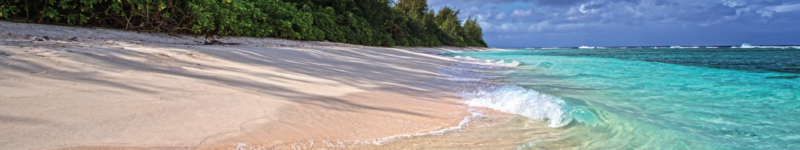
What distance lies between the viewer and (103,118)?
5.38 feet

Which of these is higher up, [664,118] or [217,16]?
[217,16]

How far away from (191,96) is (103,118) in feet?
1.99

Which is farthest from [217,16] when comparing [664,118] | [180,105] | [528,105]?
[664,118]

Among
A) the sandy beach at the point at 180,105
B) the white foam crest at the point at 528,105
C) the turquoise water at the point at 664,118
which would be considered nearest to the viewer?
the sandy beach at the point at 180,105

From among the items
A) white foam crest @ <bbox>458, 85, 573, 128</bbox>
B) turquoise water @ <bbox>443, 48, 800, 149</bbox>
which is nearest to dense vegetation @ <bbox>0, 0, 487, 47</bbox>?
white foam crest @ <bbox>458, 85, 573, 128</bbox>

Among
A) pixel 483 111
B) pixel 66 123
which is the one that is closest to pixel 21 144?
pixel 66 123

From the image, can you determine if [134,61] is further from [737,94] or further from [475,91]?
[737,94]

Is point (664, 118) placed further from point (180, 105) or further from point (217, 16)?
point (217, 16)

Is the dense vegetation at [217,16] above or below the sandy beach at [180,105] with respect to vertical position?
above

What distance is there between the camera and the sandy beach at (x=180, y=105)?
1.50 metres

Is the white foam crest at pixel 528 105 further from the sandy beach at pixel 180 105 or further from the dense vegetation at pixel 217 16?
the dense vegetation at pixel 217 16

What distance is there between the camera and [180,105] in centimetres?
200

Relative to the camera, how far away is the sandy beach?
1496mm

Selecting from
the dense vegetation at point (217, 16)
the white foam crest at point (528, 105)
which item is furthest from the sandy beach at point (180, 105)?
the dense vegetation at point (217, 16)
